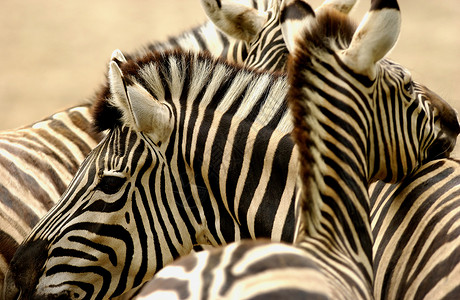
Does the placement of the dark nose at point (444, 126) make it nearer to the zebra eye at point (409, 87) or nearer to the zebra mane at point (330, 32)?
the zebra eye at point (409, 87)

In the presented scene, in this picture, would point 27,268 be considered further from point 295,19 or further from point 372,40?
point 372,40

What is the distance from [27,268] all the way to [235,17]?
3.16 metres

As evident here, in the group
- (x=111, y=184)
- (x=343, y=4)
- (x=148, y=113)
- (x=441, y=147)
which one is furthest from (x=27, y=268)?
(x=343, y=4)

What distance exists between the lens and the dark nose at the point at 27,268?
4133 mm

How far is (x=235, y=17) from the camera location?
635cm

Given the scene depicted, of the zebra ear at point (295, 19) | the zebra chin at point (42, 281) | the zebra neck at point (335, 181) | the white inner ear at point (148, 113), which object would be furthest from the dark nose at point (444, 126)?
the zebra chin at point (42, 281)

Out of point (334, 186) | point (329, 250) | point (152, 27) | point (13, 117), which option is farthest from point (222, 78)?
point (152, 27)

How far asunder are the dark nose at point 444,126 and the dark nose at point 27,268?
2.41 metres

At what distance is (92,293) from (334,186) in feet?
5.79

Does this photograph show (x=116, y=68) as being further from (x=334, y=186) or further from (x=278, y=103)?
(x=334, y=186)

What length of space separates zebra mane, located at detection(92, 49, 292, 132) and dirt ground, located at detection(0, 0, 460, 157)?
1145cm

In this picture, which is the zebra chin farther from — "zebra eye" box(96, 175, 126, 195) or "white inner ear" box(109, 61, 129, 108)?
"white inner ear" box(109, 61, 129, 108)

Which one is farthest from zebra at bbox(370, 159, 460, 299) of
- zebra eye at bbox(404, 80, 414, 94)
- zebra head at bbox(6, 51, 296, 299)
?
zebra head at bbox(6, 51, 296, 299)

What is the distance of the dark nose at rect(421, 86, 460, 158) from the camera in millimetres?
4219
